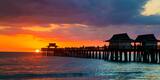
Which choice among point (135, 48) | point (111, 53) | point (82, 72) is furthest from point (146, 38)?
point (82, 72)

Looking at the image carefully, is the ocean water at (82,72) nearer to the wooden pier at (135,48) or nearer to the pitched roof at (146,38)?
the wooden pier at (135,48)

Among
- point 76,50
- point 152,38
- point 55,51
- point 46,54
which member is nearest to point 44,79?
point 152,38

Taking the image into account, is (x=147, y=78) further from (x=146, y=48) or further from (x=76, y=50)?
(x=76, y=50)

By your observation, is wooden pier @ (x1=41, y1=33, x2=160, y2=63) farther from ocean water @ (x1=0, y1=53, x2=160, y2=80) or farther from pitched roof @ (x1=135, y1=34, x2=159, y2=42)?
ocean water @ (x1=0, y1=53, x2=160, y2=80)

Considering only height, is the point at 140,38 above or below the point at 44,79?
above

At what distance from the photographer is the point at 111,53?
90.2m

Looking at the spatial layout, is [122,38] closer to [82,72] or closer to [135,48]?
[135,48]

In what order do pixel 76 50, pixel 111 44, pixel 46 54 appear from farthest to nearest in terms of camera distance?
pixel 46 54 < pixel 76 50 < pixel 111 44

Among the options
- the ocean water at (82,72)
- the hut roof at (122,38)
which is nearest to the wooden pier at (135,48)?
the hut roof at (122,38)

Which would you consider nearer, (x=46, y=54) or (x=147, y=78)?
(x=147, y=78)

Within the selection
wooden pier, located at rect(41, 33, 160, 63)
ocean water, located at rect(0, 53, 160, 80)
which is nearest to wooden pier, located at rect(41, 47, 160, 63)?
wooden pier, located at rect(41, 33, 160, 63)

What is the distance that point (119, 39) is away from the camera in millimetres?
88188

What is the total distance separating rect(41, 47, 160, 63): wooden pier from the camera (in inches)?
3092

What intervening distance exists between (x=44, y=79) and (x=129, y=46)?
139ft
